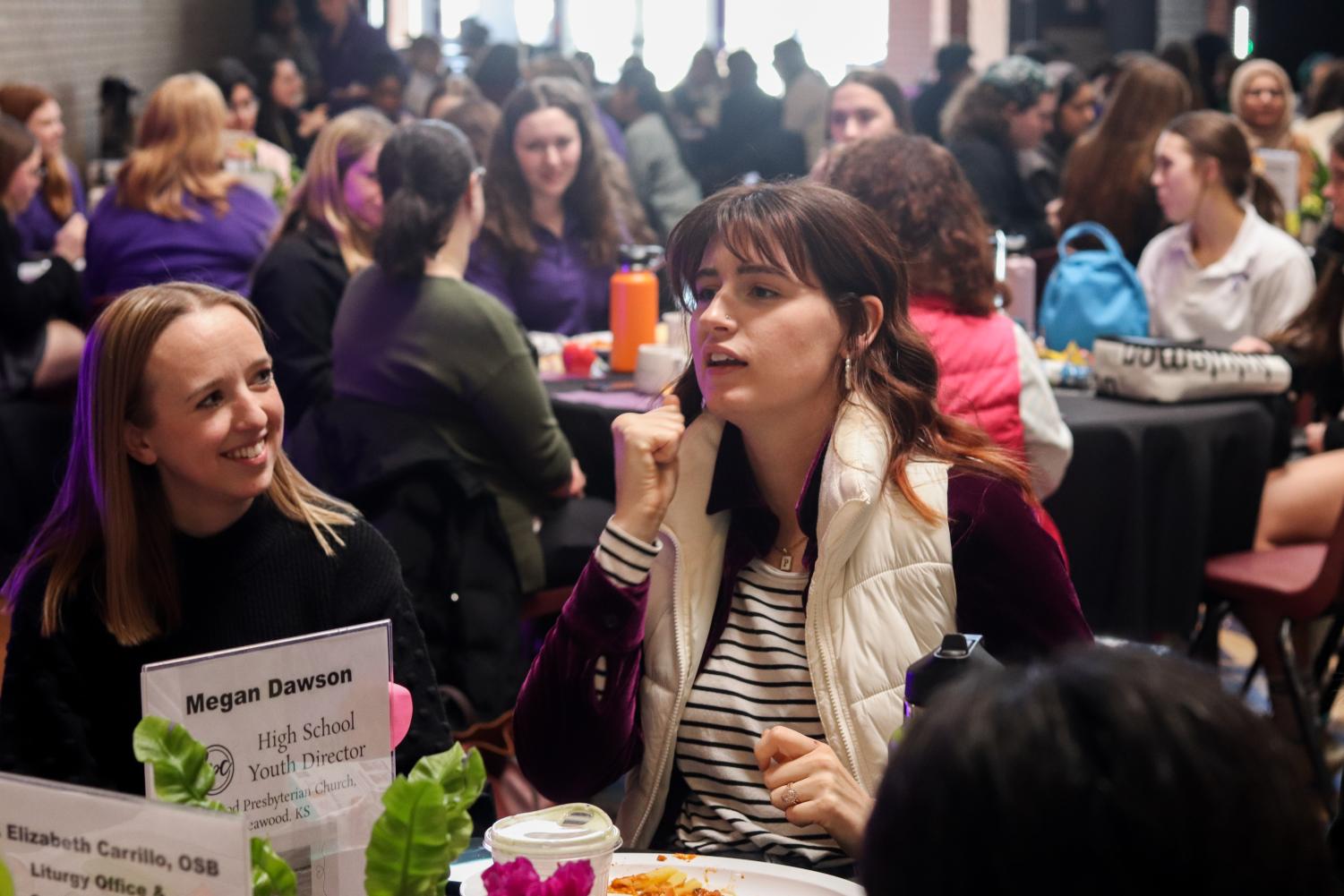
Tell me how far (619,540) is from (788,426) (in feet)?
0.82

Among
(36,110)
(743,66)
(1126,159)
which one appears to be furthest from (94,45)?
(1126,159)

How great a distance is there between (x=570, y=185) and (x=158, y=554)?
3116 mm

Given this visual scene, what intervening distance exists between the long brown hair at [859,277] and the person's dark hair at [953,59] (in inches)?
350

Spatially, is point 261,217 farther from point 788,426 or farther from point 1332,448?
point 788,426

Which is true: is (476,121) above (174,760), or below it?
above

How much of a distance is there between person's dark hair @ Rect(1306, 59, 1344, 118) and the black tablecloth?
16.4ft

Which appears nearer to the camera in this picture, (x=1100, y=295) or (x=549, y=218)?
(x=1100, y=295)

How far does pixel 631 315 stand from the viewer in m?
3.99

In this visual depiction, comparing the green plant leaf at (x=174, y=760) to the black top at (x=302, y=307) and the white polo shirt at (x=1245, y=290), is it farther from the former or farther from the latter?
the white polo shirt at (x=1245, y=290)

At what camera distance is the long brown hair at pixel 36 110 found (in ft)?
20.3

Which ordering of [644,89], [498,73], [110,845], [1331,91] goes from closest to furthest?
1. [110,845]
2. [498,73]
3. [1331,91]
4. [644,89]

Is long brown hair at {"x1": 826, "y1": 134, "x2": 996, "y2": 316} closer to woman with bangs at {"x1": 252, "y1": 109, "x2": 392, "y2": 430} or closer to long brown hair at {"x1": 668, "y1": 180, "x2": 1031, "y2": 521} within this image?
long brown hair at {"x1": 668, "y1": 180, "x2": 1031, "y2": 521}

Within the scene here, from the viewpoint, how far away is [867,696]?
168 cm

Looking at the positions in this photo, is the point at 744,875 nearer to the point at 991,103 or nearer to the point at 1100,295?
the point at 1100,295
